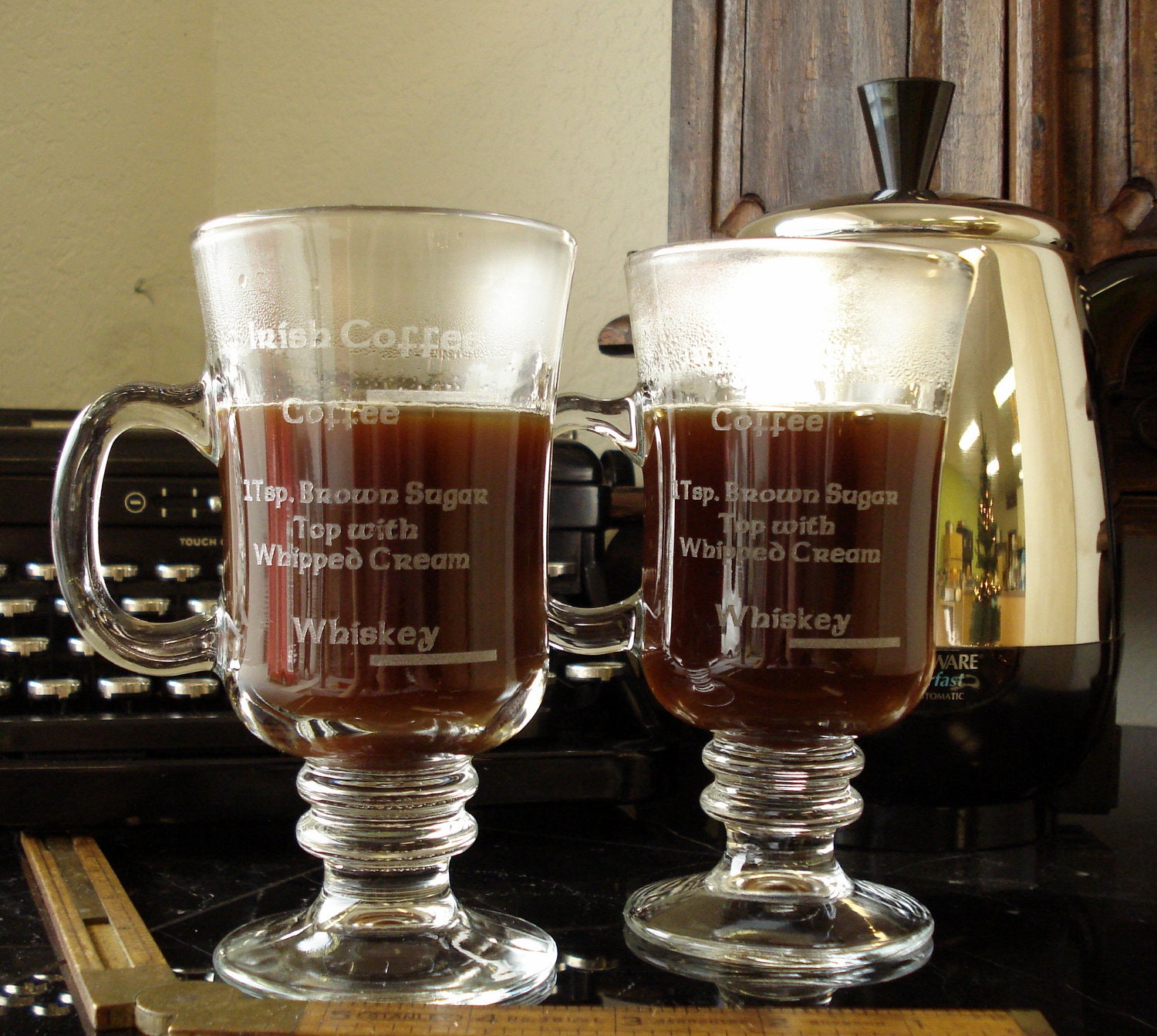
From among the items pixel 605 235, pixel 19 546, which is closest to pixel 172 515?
pixel 19 546

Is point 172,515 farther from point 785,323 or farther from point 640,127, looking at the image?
point 640,127

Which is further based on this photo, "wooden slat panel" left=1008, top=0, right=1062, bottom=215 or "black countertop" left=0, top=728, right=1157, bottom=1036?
"wooden slat panel" left=1008, top=0, right=1062, bottom=215

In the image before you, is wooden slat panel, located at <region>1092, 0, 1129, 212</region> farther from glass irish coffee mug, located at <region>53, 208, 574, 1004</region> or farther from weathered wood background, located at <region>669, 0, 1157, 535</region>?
glass irish coffee mug, located at <region>53, 208, 574, 1004</region>

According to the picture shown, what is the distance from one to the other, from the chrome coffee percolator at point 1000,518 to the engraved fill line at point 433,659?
26cm

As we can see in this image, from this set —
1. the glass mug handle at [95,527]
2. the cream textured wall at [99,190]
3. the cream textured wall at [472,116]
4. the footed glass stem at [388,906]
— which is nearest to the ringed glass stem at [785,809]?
the footed glass stem at [388,906]

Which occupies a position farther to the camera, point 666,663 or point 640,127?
point 640,127

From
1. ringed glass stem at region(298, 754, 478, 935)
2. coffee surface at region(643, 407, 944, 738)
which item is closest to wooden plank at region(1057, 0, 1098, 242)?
coffee surface at region(643, 407, 944, 738)

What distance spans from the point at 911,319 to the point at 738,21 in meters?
0.55

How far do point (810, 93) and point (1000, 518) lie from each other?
18.4 inches

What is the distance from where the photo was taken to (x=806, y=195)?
0.95 m

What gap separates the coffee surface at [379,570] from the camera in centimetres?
Result: 45

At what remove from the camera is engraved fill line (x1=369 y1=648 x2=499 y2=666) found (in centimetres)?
45

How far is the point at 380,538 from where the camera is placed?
0.45 m

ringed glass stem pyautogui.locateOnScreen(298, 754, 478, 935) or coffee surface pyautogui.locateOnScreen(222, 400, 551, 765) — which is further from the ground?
coffee surface pyautogui.locateOnScreen(222, 400, 551, 765)
